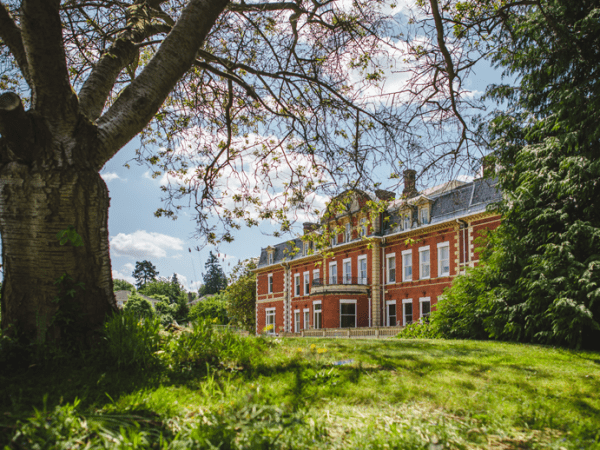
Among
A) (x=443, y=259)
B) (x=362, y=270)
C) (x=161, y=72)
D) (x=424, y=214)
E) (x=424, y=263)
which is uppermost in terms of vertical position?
(x=424, y=214)

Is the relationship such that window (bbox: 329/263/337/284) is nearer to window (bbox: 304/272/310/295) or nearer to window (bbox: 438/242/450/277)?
window (bbox: 304/272/310/295)

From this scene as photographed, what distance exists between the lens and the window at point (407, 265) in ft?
96.2

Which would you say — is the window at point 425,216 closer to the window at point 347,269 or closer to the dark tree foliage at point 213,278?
the window at point 347,269

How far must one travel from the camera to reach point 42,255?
15.0 feet

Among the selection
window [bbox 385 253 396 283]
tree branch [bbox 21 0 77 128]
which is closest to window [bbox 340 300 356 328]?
window [bbox 385 253 396 283]

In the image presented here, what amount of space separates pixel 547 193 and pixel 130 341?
34.9ft

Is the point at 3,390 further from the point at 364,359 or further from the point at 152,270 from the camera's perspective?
the point at 152,270

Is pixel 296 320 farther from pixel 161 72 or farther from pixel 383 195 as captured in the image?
pixel 161 72

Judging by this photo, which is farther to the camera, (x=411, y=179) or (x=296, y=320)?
(x=296, y=320)

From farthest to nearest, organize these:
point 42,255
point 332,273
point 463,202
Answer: point 332,273
point 463,202
point 42,255

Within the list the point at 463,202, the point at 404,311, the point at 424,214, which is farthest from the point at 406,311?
the point at 463,202

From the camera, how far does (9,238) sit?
4582 mm

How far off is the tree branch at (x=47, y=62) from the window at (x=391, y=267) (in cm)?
2773

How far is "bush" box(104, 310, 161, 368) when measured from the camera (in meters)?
4.11
